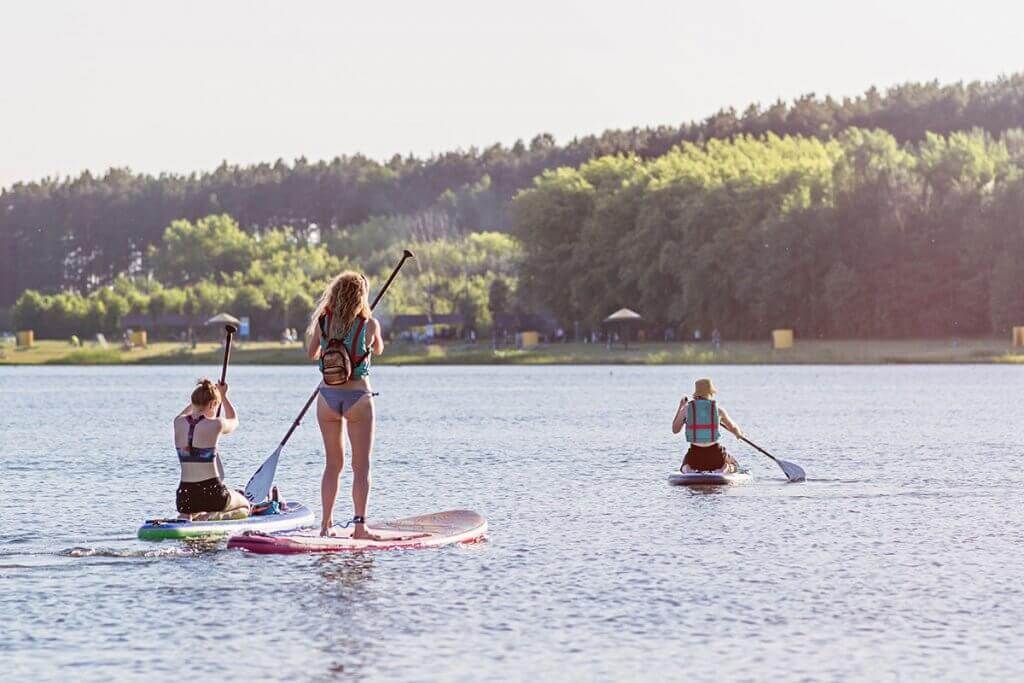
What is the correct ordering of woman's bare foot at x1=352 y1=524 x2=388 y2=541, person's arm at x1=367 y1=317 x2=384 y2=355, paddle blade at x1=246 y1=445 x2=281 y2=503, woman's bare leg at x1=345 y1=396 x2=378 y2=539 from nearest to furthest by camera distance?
person's arm at x1=367 y1=317 x2=384 y2=355 < woman's bare leg at x1=345 y1=396 x2=378 y2=539 < woman's bare foot at x1=352 y1=524 x2=388 y2=541 < paddle blade at x1=246 y1=445 x2=281 y2=503

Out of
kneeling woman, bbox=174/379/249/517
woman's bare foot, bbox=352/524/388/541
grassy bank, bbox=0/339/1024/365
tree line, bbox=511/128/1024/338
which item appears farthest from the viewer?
tree line, bbox=511/128/1024/338

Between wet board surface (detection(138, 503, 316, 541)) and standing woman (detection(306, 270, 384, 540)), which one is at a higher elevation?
standing woman (detection(306, 270, 384, 540))

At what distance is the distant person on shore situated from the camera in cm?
2519

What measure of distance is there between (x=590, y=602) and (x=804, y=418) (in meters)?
33.5

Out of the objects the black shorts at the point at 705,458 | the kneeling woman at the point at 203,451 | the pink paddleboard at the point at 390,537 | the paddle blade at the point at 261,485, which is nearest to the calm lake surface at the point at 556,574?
the pink paddleboard at the point at 390,537

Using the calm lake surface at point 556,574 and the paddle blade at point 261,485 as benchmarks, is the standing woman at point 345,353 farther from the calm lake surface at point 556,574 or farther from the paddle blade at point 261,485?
the paddle blade at point 261,485

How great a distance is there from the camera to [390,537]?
62.6ft

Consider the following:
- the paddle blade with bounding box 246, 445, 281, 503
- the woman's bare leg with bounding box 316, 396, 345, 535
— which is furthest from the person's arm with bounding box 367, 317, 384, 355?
the paddle blade with bounding box 246, 445, 281, 503

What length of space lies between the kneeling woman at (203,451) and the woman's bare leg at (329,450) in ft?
3.82

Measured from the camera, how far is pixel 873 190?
103938mm

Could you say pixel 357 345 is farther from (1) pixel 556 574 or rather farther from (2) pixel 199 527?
(2) pixel 199 527

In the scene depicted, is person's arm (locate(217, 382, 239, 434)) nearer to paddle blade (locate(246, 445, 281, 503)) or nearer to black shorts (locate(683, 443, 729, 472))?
paddle blade (locate(246, 445, 281, 503))

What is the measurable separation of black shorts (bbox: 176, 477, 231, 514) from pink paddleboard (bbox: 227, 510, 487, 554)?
19.3 inches

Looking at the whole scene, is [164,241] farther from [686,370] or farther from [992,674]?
[992,674]
